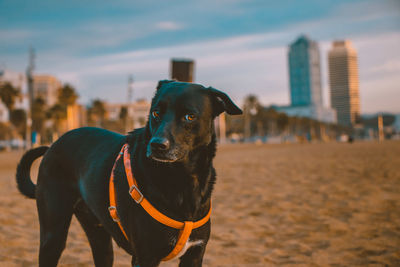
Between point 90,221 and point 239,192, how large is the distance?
594cm

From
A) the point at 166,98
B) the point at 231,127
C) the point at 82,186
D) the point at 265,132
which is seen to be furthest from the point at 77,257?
the point at 265,132

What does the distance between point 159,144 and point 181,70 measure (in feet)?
15.6

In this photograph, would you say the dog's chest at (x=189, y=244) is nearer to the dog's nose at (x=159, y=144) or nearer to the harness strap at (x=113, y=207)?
the harness strap at (x=113, y=207)

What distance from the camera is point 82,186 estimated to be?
2.62 m

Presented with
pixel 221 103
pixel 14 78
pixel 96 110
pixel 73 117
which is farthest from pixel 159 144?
pixel 14 78

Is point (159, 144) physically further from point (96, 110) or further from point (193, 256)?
point (96, 110)

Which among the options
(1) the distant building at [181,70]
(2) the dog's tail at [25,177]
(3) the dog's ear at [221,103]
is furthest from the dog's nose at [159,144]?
(1) the distant building at [181,70]

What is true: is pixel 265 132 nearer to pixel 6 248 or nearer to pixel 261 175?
pixel 261 175

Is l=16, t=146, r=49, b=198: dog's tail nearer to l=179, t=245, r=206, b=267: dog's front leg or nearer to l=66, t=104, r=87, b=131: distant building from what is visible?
l=179, t=245, r=206, b=267: dog's front leg

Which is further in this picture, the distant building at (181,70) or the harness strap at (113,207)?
the distant building at (181,70)

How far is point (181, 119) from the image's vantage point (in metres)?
2.12

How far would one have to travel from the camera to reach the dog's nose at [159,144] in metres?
1.93

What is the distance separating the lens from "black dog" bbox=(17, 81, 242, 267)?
2100 mm

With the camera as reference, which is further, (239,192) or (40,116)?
(40,116)
